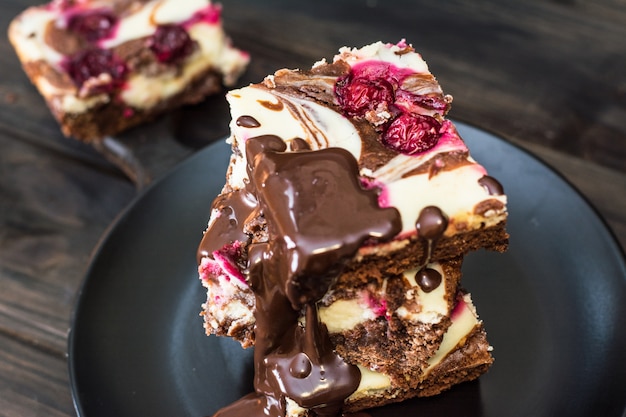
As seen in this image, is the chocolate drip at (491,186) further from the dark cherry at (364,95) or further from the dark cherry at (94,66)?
the dark cherry at (94,66)

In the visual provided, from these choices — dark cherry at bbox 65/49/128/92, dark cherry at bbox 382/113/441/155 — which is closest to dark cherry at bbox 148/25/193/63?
dark cherry at bbox 65/49/128/92

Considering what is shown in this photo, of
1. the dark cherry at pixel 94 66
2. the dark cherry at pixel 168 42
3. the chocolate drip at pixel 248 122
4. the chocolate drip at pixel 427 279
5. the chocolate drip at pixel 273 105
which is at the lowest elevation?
the dark cherry at pixel 94 66

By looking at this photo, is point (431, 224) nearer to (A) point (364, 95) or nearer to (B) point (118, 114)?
(A) point (364, 95)

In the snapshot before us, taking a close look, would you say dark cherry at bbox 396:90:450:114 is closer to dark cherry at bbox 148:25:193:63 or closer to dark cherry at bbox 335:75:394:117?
dark cherry at bbox 335:75:394:117

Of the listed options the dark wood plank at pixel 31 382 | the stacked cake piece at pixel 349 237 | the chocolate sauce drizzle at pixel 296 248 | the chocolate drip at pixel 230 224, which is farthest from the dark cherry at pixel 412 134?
the dark wood plank at pixel 31 382

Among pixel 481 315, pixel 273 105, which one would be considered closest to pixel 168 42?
pixel 273 105

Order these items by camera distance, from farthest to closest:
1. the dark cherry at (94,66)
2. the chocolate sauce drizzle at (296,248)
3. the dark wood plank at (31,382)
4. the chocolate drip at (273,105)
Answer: the dark cherry at (94,66) < the dark wood plank at (31,382) < the chocolate drip at (273,105) < the chocolate sauce drizzle at (296,248)
